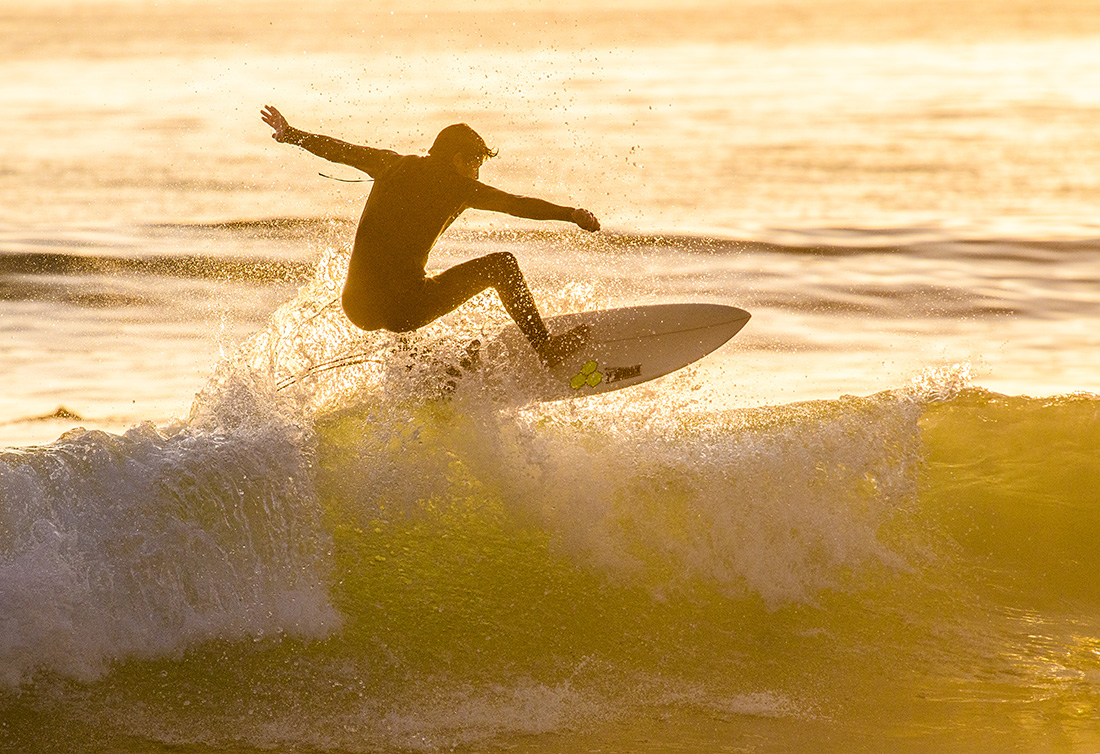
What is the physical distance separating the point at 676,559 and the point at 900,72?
94.7ft

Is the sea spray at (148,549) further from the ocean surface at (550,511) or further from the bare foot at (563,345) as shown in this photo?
the bare foot at (563,345)

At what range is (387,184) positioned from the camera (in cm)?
703

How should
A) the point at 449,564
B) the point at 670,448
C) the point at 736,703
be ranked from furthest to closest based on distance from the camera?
the point at 670,448, the point at 449,564, the point at 736,703

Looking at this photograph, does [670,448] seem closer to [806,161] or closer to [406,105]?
[806,161]

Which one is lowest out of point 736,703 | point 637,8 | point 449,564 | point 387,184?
point 736,703

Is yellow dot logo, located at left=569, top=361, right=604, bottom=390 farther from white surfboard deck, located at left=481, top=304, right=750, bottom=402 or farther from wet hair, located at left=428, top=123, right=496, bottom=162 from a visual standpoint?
wet hair, located at left=428, top=123, right=496, bottom=162

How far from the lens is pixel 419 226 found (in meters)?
7.02

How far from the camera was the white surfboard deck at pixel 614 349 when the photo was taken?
7555 mm

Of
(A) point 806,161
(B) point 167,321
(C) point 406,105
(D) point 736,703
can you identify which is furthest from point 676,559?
(C) point 406,105

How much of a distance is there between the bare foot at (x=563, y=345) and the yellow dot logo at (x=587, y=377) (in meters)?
0.12

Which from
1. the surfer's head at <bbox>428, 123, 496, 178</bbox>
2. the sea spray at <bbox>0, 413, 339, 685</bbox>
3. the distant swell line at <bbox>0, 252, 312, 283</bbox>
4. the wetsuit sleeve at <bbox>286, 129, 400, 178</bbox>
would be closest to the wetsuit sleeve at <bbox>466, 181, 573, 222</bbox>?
the surfer's head at <bbox>428, 123, 496, 178</bbox>

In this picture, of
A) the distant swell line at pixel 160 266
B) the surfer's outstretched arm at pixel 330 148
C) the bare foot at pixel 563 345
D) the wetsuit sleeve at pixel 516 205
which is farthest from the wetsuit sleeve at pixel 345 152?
the distant swell line at pixel 160 266

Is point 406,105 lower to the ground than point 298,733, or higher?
higher

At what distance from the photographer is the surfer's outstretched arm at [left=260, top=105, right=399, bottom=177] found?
22.7ft
